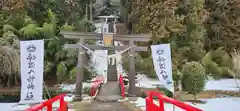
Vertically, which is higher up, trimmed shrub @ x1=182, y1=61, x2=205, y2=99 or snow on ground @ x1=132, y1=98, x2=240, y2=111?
trimmed shrub @ x1=182, y1=61, x2=205, y2=99

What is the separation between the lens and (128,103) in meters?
7.79

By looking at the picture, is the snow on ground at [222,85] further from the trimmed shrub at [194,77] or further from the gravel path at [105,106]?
the gravel path at [105,106]

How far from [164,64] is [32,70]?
9.28ft

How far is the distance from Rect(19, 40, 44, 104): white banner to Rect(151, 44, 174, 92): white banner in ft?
8.31

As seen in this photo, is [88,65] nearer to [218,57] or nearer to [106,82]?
[106,82]

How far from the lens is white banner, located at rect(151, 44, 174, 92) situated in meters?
6.88

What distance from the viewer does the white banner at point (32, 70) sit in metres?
6.04

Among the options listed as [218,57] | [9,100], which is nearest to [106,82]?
[9,100]

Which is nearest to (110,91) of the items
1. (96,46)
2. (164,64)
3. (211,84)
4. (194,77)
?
(96,46)

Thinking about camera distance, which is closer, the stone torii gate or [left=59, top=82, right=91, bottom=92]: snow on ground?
the stone torii gate

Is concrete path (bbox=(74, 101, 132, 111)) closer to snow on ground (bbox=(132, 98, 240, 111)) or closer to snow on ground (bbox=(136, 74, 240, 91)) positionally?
snow on ground (bbox=(132, 98, 240, 111))

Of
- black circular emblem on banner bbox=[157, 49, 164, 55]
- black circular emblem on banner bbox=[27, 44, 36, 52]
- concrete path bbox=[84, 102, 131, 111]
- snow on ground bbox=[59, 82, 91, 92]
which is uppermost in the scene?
black circular emblem on banner bbox=[27, 44, 36, 52]

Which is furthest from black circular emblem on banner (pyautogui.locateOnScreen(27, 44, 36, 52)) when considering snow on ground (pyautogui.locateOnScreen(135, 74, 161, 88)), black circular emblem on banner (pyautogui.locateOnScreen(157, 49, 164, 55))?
snow on ground (pyautogui.locateOnScreen(135, 74, 161, 88))

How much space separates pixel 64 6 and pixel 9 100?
19.1 feet
